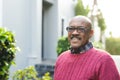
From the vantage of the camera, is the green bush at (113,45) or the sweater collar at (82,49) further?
the green bush at (113,45)

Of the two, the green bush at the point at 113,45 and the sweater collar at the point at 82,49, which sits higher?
the sweater collar at the point at 82,49

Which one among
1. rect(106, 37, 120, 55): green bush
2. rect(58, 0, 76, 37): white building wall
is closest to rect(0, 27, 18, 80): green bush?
rect(58, 0, 76, 37): white building wall

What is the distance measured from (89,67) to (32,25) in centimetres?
1020

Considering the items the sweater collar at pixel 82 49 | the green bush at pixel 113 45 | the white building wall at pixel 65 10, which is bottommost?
the green bush at pixel 113 45

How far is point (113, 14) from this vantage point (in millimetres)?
38500

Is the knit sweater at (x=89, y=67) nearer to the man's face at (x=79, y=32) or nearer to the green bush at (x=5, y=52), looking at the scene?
the man's face at (x=79, y=32)

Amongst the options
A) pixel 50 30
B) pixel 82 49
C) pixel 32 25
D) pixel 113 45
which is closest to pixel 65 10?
pixel 50 30

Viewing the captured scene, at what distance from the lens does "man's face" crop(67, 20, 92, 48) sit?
2844mm

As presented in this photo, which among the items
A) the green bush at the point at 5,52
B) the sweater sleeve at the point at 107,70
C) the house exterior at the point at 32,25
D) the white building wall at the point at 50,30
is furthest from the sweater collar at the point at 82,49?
the white building wall at the point at 50,30

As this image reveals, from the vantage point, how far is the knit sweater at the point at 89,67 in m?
2.74

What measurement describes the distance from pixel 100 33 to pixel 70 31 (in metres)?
28.5

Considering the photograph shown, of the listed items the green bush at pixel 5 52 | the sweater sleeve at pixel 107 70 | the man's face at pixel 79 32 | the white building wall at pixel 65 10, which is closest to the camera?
the sweater sleeve at pixel 107 70

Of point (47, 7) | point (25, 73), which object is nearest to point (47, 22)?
point (47, 7)

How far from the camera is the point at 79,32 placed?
2.84 metres
